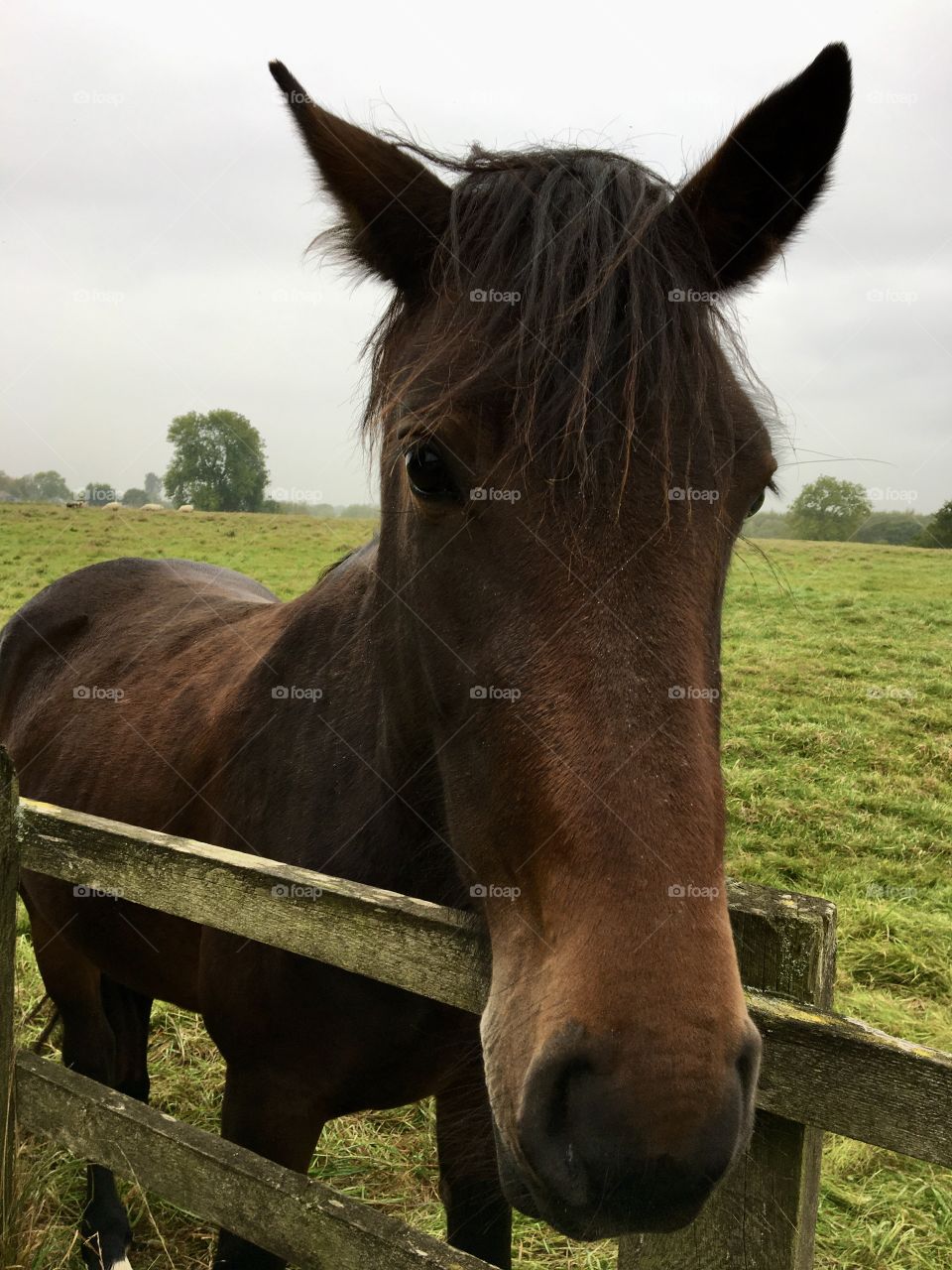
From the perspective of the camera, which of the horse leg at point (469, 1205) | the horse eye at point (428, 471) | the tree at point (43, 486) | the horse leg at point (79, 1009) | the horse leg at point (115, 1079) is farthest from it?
the tree at point (43, 486)

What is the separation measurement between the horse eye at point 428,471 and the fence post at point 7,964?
1.40 m

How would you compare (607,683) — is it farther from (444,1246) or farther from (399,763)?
(444,1246)

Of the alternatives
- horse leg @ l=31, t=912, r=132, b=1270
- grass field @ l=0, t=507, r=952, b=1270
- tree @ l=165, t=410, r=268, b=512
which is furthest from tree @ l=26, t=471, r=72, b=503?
horse leg @ l=31, t=912, r=132, b=1270

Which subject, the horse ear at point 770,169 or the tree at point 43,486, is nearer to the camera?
the horse ear at point 770,169

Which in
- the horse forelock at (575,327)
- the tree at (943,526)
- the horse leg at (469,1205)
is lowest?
the horse leg at (469,1205)

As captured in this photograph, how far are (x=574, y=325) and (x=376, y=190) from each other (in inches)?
28.7

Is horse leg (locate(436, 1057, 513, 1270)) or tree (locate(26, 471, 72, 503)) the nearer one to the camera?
horse leg (locate(436, 1057, 513, 1270))

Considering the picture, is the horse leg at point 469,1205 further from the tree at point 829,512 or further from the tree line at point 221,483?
the tree line at point 221,483

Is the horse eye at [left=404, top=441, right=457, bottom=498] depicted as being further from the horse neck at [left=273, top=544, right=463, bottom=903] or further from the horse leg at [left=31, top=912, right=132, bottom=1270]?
the horse leg at [left=31, top=912, right=132, bottom=1270]

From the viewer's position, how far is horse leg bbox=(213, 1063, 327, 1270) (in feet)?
8.11

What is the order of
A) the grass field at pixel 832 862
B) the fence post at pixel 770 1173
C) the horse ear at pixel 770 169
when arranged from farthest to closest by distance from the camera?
1. the grass field at pixel 832 862
2. the horse ear at pixel 770 169
3. the fence post at pixel 770 1173

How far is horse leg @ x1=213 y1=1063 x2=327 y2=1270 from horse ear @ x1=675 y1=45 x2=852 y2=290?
7.86 ft

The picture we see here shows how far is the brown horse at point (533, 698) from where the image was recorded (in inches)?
49.4

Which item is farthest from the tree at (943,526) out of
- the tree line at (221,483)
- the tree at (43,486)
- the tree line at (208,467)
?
the tree at (43,486)
